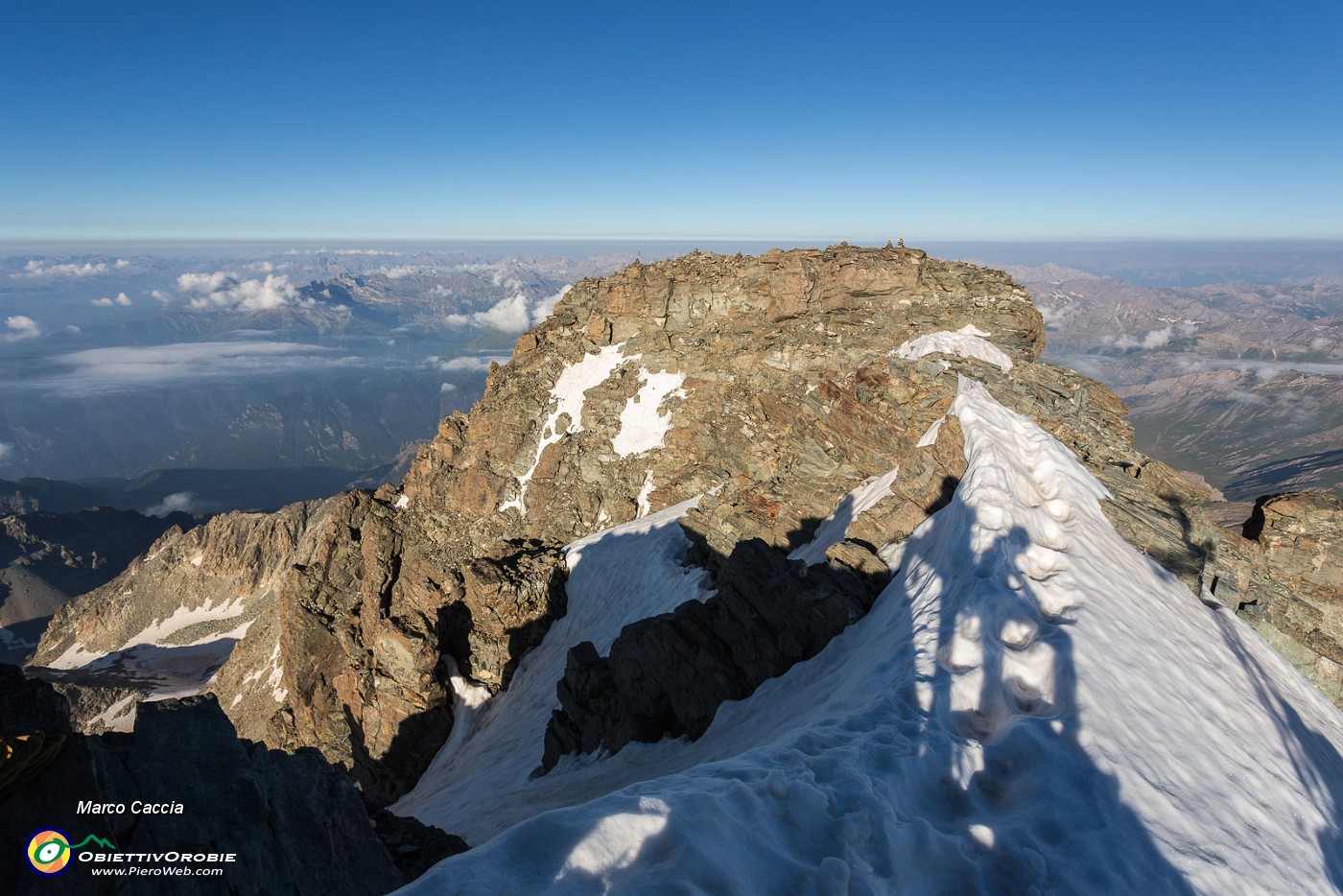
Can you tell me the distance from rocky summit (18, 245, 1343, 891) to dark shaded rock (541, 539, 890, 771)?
83mm

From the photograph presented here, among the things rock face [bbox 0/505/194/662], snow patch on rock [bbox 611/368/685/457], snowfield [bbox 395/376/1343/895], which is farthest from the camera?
rock face [bbox 0/505/194/662]

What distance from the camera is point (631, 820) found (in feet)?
23.2

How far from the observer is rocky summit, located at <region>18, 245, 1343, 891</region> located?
20.0m

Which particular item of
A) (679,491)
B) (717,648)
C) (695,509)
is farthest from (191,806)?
(679,491)

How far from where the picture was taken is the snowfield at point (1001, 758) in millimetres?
7012

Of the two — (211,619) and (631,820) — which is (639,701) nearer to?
(631,820)

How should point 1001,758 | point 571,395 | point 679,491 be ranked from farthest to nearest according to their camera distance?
point 571,395 → point 679,491 → point 1001,758

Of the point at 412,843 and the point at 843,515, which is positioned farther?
the point at 843,515

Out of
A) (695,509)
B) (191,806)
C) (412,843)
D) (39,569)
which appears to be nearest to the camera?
(191,806)

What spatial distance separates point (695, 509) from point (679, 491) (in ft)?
27.9

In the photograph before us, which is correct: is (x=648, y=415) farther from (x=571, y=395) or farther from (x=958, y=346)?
(x=958, y=346)

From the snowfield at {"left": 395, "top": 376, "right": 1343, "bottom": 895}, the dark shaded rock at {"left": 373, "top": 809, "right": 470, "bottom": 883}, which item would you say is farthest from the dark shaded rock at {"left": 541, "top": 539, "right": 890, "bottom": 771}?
the dark shaded rock at {"left": 373, "top": 809, "right": 470, "bottom": 883}

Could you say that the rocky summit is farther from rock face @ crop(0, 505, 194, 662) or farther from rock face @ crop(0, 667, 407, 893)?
rock face @ crop(0, 505, 194, 662)

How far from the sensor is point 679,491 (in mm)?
45562
